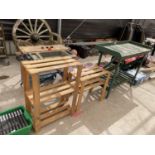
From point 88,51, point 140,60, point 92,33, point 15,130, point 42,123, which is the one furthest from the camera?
point 92,33

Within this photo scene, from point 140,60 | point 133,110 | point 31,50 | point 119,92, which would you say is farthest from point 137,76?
point 31,50

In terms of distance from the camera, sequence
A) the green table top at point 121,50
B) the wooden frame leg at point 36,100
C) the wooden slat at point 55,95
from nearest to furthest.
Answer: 1. the wooden frame leg at point 36,100
2. the wooden slat at point 55,95
3. the green table top at point 121,50

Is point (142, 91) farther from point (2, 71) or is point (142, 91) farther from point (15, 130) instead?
point (2, 71)

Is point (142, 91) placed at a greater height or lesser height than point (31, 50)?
lesser

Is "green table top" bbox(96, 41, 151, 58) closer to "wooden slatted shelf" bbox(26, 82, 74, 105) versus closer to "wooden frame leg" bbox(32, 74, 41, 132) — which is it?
"wooden slatted shelf" bbox(26, 82, 74, 105)

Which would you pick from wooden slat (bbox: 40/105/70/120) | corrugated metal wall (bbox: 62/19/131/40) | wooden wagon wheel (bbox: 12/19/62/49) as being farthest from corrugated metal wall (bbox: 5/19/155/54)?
wooden slat (bbox: 40/105/70/120)

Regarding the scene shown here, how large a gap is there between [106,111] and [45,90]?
1061 mm

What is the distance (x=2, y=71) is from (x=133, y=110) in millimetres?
2560

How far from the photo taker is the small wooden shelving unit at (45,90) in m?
1.41

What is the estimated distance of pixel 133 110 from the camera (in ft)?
7.64

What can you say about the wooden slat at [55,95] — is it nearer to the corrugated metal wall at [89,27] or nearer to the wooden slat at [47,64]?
the wooden slat at [47,64]

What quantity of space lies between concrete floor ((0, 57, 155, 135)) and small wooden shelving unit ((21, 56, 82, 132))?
124 millimetres

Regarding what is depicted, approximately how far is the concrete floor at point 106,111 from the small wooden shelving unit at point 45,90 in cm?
12

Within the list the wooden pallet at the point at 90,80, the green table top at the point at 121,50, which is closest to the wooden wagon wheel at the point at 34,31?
the green table top at the point at 121,50
